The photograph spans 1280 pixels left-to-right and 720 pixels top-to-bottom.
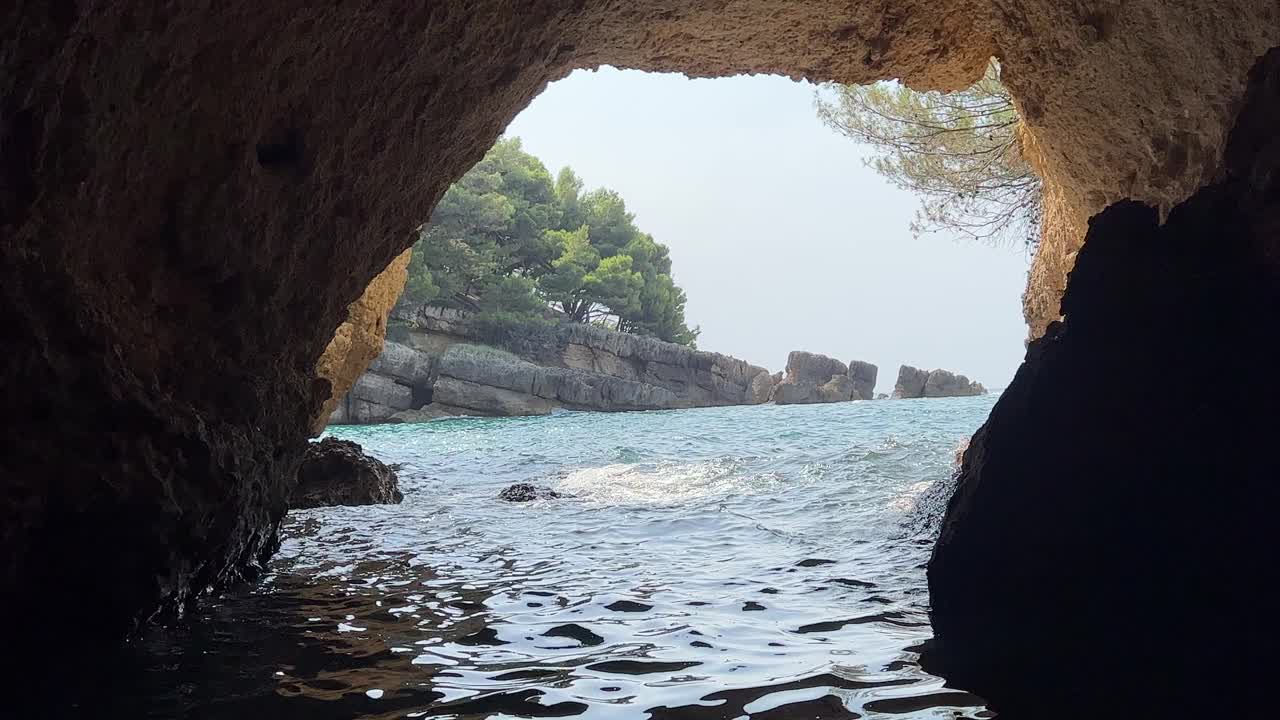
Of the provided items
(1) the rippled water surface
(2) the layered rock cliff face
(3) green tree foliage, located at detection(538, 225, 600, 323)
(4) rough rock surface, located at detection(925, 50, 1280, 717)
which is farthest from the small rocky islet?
(4) rough rock surface, located at detection(925, 50, 1280, 717)

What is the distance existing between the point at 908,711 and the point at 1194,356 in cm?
199

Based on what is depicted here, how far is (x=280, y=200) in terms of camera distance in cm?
480

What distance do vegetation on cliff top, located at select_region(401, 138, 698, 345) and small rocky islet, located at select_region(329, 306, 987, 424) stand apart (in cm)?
142

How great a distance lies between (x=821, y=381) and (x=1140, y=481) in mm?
37927

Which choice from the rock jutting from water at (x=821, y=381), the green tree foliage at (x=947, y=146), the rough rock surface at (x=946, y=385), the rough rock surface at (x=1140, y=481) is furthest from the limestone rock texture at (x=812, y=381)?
the rough rock surface at (x=1140, y=481)

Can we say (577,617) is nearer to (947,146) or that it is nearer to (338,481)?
(338,481)

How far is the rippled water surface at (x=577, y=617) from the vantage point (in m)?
2.92

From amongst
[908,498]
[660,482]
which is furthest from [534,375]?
[908,498]

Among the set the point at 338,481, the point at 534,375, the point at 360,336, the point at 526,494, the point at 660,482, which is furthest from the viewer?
the point at 534,375

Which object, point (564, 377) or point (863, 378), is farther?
point (863, 378)

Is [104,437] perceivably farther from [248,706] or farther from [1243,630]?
[1243,630]

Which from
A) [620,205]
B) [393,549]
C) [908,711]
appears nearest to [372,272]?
[393,549]

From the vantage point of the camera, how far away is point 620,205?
4703 centimetres

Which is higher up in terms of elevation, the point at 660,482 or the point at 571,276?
the point at 571,276
